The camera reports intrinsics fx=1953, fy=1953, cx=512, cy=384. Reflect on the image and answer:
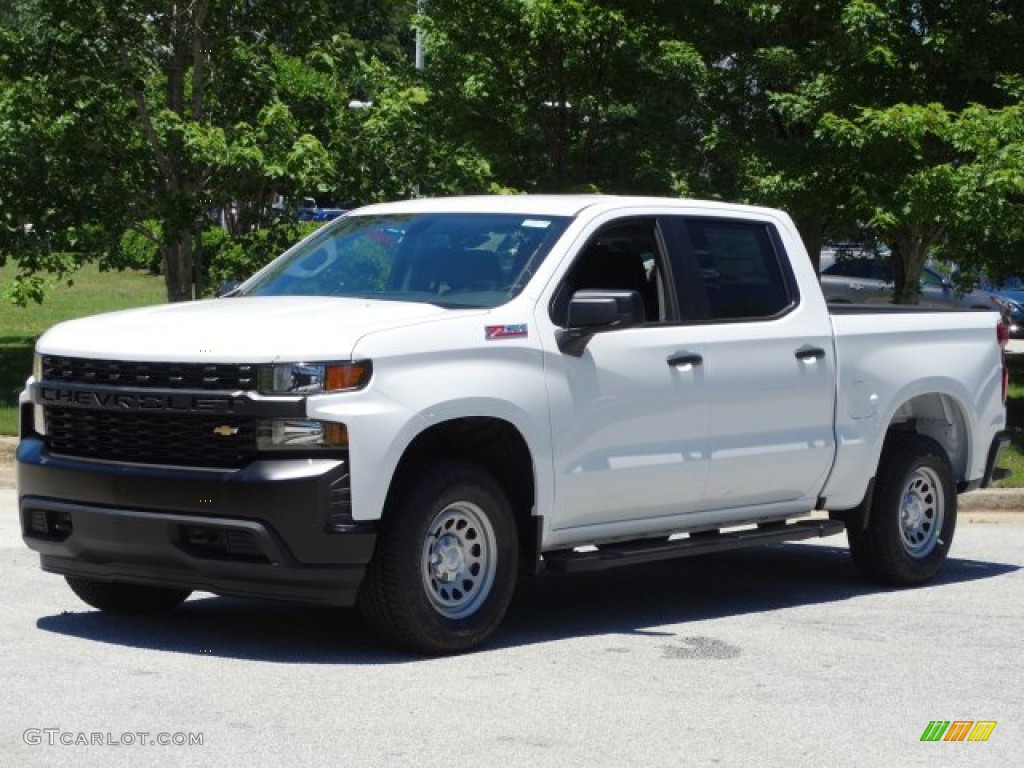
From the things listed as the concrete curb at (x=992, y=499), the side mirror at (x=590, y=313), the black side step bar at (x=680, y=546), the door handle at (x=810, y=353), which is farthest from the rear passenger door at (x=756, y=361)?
the concrete curb at (x=992, y=499)

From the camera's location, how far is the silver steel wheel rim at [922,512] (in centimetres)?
1065

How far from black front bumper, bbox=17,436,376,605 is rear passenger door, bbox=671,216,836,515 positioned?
2218 millimetres

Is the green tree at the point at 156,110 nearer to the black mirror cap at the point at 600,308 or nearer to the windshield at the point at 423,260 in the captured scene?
the windshield at the point at 423,260

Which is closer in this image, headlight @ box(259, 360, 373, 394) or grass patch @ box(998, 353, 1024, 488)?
headlight @ box(259, 360, 373, 394)

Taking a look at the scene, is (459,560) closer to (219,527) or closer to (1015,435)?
A: (219,527)

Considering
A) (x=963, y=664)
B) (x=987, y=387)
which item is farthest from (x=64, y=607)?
(x=987, y=387)

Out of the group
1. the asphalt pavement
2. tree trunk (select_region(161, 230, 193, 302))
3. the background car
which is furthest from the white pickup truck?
the background car

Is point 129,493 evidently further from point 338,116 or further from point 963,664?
point 338,116

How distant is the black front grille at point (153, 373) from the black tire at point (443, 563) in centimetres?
83

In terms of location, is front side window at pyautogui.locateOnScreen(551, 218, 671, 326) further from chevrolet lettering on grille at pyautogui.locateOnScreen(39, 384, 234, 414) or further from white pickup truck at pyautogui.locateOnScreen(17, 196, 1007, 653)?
chevrolet lettering on grille at pyautogui.locateOnScreen(39, 384, 234, 414)

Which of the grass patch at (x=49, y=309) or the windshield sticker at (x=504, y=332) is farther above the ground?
the windshield sticker at (x=504, y=332)

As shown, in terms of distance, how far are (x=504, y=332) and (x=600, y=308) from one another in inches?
18.9

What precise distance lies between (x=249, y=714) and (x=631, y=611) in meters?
3.19

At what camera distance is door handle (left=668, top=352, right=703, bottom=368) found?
29.7 ft
